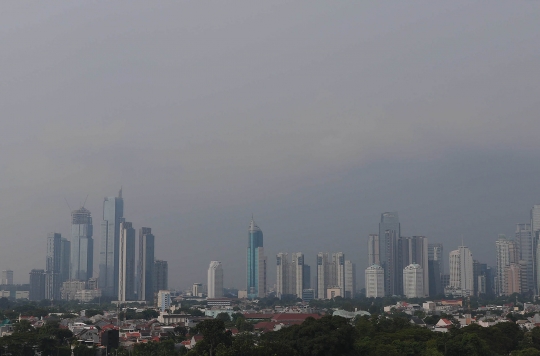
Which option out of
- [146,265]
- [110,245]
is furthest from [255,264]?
[110,245]

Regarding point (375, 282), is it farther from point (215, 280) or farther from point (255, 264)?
point (255, 264)

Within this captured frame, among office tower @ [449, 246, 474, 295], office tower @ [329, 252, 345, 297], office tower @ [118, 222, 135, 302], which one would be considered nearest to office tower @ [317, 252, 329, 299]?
office tower @ [329, 252, 345, 297]

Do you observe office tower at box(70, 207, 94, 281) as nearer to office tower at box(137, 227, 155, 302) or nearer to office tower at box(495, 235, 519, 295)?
office tower at box(137, 227, 155, 302)

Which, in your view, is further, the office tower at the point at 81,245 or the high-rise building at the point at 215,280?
the office tower at the point at 81,245

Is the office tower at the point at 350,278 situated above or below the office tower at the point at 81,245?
below

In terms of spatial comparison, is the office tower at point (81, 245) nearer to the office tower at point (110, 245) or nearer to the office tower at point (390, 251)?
the office tower at point (110, 245)

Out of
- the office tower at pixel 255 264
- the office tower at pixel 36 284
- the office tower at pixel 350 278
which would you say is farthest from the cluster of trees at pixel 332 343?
the office tower at pixel 36 284
